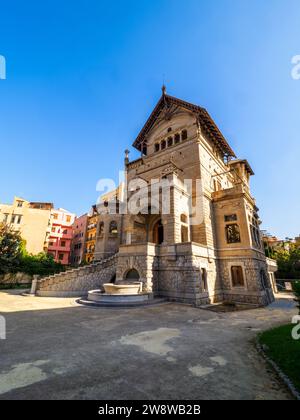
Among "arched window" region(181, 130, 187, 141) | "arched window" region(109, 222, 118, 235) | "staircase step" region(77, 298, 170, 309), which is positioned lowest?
"staircase step" region(77, 298, 170, 309)

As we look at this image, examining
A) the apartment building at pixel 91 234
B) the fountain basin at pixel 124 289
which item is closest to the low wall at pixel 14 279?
the apartment building at pixel 91 234

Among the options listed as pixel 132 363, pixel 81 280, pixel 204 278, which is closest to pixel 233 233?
pixel 204 278

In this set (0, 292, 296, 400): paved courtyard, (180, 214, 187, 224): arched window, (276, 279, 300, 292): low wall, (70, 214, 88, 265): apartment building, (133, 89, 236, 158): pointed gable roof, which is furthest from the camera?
(70, 214, 88, 265): apartment building

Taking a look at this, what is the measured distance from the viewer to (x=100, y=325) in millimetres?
8594

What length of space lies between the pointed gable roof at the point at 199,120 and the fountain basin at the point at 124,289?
20.0 meters

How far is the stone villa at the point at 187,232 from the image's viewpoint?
16344 millimetres

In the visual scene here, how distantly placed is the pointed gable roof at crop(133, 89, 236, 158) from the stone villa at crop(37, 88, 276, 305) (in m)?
0.13

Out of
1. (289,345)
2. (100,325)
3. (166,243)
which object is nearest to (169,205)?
(166,243)

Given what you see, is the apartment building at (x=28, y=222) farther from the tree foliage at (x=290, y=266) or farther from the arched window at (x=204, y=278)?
the tree foliage at (x=290, y=266)

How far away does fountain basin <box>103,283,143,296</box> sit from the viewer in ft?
47.8

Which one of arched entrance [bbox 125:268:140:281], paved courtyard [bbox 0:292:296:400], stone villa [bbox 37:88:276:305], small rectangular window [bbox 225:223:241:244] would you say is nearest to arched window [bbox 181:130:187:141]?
stone villa [bbox 37:88:276:305]

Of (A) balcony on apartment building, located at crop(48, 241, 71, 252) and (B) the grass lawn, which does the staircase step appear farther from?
(A) balcony on apartment building, located at crop(48, 241, 71, 252)

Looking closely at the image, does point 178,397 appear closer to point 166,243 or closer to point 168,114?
point 166,243
